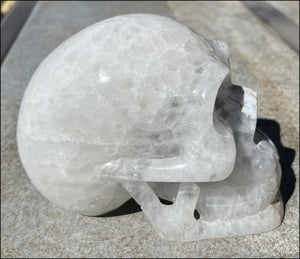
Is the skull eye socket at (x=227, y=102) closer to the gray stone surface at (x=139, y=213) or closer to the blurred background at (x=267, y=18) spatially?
the gray stone surface at (x=139, y=213)

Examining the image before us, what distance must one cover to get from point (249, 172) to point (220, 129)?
291 millimetres

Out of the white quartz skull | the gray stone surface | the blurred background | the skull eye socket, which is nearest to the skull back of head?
the white quartz skull

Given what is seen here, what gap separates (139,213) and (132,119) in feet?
2.01

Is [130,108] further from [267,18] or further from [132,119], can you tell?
[267,18]

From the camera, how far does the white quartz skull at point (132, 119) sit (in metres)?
1.31

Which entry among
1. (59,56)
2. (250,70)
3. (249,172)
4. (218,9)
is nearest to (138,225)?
(249,172)

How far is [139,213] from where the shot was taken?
5.70 ft

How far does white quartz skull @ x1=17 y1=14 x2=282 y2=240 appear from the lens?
131 cm

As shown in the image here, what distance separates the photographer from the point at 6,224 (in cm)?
175

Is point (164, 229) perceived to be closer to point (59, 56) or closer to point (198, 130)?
point (198, 130)

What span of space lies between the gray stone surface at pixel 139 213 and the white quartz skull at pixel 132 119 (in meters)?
0.24

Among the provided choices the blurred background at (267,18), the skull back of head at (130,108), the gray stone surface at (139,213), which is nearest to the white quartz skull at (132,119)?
the skull back of head at (130,108)

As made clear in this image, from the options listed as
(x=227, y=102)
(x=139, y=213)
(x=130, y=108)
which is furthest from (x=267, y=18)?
(x=130, y=108)

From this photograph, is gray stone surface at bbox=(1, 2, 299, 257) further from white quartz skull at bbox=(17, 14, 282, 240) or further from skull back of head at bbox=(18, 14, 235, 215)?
skull back of head at bbox=(18, 14, 235, 215)
